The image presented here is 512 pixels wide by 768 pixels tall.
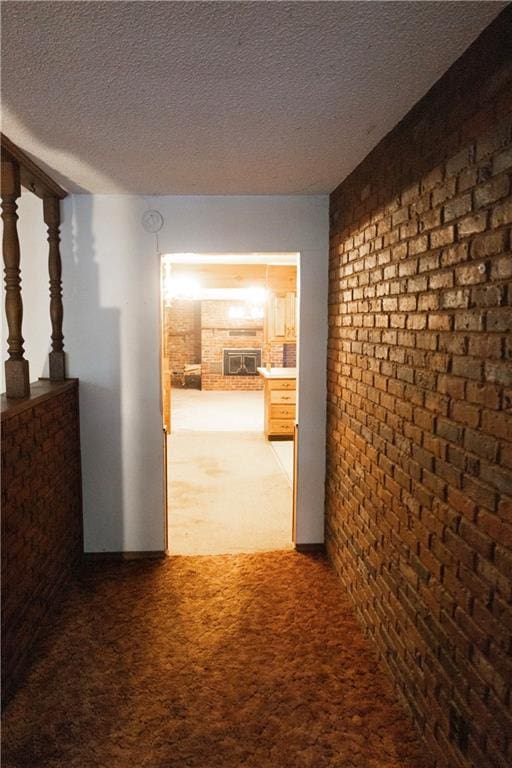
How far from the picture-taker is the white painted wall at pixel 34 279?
3285 millimetres

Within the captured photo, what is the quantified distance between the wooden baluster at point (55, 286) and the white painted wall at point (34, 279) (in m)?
0.10

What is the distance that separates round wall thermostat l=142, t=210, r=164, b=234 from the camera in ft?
10.8

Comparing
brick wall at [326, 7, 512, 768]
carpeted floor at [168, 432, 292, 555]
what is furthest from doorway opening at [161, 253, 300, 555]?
brick wall at [326, 7, 512, 768]

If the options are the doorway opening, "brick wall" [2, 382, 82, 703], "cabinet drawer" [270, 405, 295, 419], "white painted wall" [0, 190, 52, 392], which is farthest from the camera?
"cabinet drawer" [270, 405, 295, 419]

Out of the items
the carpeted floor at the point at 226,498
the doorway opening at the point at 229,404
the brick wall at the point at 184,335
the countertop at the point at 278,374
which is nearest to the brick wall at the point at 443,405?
the doorway opening at the point at 229,404

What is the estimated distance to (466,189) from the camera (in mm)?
1568

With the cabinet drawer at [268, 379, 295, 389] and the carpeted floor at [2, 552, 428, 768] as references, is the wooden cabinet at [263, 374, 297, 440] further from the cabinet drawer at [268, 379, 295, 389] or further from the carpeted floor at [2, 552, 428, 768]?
the carpeted floor at [2, 552, 428, 768]

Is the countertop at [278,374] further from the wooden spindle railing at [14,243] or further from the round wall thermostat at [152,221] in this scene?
the wooden spindle railing at [14,243]

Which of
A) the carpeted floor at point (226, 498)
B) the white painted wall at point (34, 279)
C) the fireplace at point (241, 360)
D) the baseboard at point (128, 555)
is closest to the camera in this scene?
the white painted wall at point (34, 279)

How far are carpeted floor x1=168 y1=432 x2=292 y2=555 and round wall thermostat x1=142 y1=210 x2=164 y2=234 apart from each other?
229cm

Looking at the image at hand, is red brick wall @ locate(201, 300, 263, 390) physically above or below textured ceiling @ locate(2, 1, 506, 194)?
below

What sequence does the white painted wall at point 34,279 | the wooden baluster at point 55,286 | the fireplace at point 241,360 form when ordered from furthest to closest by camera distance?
the fireplace at point 241,360
the white painted wall at point 34,279
the wooden baluster at point 55,286

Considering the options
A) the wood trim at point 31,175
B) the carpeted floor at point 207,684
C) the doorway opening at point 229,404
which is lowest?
the carpeted floor at point 207,684

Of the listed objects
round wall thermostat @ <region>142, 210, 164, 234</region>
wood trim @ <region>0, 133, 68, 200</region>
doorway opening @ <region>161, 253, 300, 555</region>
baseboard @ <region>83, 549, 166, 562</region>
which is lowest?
baseboard @ <region>83, 549, 166, 562</region>
